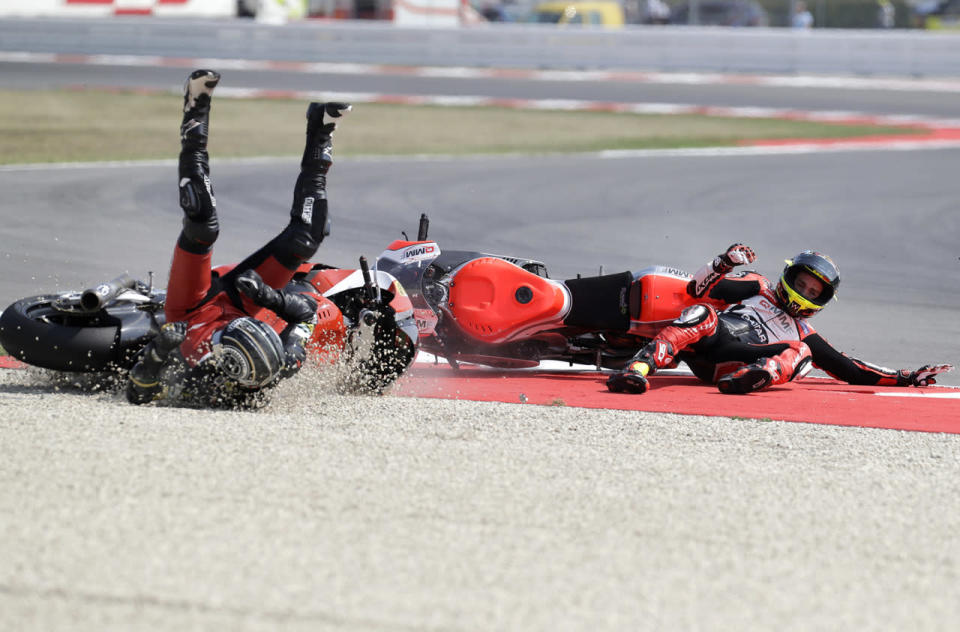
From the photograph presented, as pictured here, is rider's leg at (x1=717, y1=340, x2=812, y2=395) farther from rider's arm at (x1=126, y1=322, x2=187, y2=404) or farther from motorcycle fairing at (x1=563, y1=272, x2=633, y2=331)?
rider's arm at (x1=126, y1=322, x2=187, y2=404)

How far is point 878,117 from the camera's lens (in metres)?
22.4

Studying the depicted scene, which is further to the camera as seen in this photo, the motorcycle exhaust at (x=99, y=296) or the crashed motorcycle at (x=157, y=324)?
the crashed motorcycle at (x=157, y=324)

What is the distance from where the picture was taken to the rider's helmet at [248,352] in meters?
5.71

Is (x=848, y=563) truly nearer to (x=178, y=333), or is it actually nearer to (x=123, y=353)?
(x=178, y=333)

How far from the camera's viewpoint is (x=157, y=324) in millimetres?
6410

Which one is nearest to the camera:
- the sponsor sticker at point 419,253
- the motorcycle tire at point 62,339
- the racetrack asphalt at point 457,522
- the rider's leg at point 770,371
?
the racetrack asphalt at point 457,522

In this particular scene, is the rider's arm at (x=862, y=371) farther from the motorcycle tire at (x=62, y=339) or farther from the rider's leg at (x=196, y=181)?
the motorcycle tire at (x=62, y=339)

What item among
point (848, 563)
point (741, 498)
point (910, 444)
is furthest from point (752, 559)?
point (910, 444)

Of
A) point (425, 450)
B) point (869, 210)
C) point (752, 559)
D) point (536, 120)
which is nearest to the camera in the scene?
point (752, 559)

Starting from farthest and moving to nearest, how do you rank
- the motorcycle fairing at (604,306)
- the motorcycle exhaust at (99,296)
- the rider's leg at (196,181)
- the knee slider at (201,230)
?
1. the motorcycle fairing at (604,306)
2. the motorcycle exhaust at (99,296)
3. the knee slider at (201,230)
4. the rider's leg at (196,181)

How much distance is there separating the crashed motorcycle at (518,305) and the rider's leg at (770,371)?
54 centimetres

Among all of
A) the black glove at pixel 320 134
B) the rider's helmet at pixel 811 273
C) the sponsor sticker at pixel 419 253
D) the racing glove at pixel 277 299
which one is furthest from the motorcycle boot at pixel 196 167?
the rider's helmet at pixel 811 273

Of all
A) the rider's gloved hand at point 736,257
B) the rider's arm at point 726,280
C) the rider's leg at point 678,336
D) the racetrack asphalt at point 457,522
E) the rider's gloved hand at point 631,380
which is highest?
the rider's gloved hand at point 736,257

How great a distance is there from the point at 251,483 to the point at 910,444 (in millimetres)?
3308
